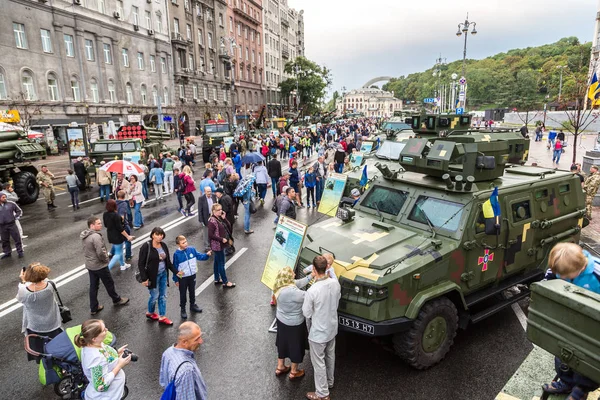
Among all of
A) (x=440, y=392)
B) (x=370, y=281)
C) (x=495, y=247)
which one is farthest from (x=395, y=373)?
(x=495, y=247)

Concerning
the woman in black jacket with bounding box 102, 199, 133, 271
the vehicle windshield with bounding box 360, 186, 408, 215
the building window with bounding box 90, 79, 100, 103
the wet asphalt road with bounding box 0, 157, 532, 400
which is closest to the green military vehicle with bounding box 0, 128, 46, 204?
the wet asphalt road with bounding box 0, 157, 532, 400

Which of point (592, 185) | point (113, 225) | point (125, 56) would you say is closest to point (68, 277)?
point (113, 225)

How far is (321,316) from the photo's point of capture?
468 cm

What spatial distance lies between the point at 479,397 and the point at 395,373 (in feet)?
3.50

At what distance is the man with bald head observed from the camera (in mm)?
3363

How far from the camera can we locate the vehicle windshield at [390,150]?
553 inches

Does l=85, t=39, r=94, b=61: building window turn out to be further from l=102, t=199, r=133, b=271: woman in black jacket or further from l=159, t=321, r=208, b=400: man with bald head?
l=159, t=321, r=208, b=400: man with bald head

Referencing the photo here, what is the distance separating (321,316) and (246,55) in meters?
69.3

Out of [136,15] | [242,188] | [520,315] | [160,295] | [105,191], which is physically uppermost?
[136,15]

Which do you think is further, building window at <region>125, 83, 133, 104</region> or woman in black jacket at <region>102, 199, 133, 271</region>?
building window at <region>125, 83, 133, 104</region>

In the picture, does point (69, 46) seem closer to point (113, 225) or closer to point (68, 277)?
point (68, 277)

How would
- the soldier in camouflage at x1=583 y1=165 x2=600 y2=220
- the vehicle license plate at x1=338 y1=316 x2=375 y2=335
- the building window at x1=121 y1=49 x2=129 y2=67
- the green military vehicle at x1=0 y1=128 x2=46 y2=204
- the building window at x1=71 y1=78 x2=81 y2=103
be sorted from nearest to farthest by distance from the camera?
the vehicle license plate at x1=338 y1=316 x2=375 y2=335, the soldier in camouflage at x1=583 y1=165 x2=600 y2=220, the green military vehicle at x1=0 y1=128 x2=46 y2=204, the building window at x1=71 y1=78 x2=81 y2=103, the building window at x1=121 y1=49 x2=129 y2=67

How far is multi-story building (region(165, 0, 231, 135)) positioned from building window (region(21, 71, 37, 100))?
19.4 metres

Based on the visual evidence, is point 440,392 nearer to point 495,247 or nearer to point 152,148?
point 495,247
